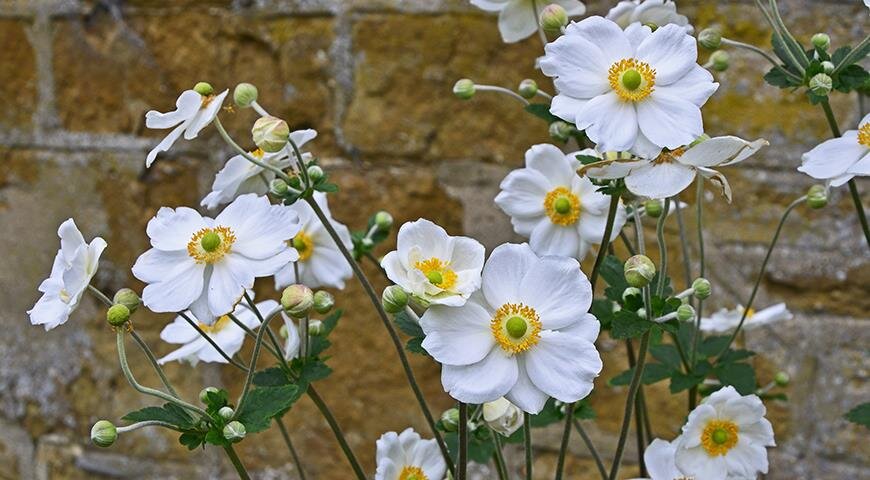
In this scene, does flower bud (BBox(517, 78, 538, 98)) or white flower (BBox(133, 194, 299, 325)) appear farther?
flower bud (BBox(517, 78, 538, 98))

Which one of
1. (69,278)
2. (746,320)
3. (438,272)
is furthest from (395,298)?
(746,320)

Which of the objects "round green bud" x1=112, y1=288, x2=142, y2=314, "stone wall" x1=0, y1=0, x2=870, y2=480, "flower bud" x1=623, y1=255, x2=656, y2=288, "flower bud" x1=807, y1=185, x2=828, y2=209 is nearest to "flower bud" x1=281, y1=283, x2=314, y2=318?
"round green bud" x1=112, y1=288, x2=142, y2=314

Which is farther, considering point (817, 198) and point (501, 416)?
point (817, 198)

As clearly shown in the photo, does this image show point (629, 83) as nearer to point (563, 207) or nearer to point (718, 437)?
point (563, 207)

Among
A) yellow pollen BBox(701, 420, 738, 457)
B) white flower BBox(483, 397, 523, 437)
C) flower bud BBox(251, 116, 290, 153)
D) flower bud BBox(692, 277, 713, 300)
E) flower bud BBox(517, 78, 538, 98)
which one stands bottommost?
yellow pollen BBox(701, 420, 738, 457)

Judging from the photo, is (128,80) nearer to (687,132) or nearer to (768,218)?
(768,218)

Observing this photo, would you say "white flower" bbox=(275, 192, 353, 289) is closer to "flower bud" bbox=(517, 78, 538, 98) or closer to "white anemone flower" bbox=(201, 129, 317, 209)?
"white anemone flower" bbox=(201, 129, 317, 209)
